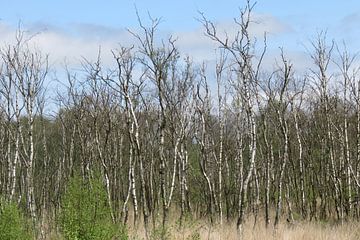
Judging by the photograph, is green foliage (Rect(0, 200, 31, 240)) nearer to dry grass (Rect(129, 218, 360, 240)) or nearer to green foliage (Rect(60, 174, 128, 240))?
green foliage (Rect(60, 174, 128, 240))

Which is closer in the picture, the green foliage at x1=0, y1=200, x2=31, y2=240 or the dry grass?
the green foliage at x1=0, y1=200, x2=31, y2=240

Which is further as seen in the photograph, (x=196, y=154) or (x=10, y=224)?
(x=196, y=154)

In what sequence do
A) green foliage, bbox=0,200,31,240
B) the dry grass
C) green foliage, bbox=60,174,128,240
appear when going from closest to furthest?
green foliage, bbox=60,174,128,240 → green foliage, bbox=0,200,31,240 → the dry grass

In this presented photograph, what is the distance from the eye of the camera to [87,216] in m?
10.9

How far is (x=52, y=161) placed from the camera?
34250 mm

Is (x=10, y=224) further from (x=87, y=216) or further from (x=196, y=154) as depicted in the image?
(x=196, y=154)

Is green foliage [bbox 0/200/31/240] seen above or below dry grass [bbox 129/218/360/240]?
above

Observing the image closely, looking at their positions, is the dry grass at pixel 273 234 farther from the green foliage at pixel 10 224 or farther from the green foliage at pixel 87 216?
the green foliage at pixel 10 224

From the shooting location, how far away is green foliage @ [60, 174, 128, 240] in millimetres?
10414

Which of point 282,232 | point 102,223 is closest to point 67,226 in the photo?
point 102,223

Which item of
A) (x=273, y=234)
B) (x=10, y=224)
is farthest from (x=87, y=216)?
(x=273, y=234)

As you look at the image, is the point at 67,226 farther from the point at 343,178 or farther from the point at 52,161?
the point at 52,161

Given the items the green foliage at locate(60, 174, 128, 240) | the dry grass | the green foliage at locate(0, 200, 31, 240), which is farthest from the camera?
the dry grass

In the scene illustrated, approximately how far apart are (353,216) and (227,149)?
7251 millimetres
